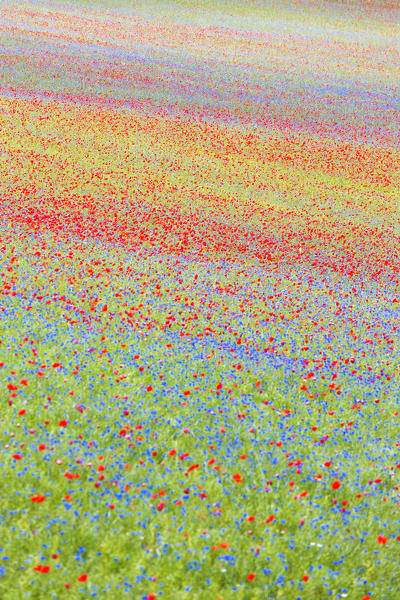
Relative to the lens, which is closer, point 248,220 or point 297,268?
point 297,268

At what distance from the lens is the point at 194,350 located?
1307 centimetres

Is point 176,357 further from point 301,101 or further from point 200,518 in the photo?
point 301,101

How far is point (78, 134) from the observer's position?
3322cm

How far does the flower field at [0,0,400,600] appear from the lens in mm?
7121

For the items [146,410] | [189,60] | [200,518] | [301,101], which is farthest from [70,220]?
[189,60]

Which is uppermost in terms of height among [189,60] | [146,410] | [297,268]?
[189,60]

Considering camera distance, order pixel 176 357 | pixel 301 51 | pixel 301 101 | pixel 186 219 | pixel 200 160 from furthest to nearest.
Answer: pixel 301 51
pixel 301 101
pixel 200 160
pixel 186 219
pixel 176 357

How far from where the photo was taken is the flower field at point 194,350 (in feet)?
23.4

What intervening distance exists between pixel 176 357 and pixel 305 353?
349 cm

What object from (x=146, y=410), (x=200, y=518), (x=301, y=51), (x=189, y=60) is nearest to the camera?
(x=200, y=518)

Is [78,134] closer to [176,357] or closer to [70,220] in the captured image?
[70,220]

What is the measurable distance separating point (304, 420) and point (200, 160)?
927 inches

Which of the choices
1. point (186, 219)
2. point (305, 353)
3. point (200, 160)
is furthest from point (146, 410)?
point (200, 160)

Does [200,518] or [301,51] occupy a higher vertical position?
[301,51]
